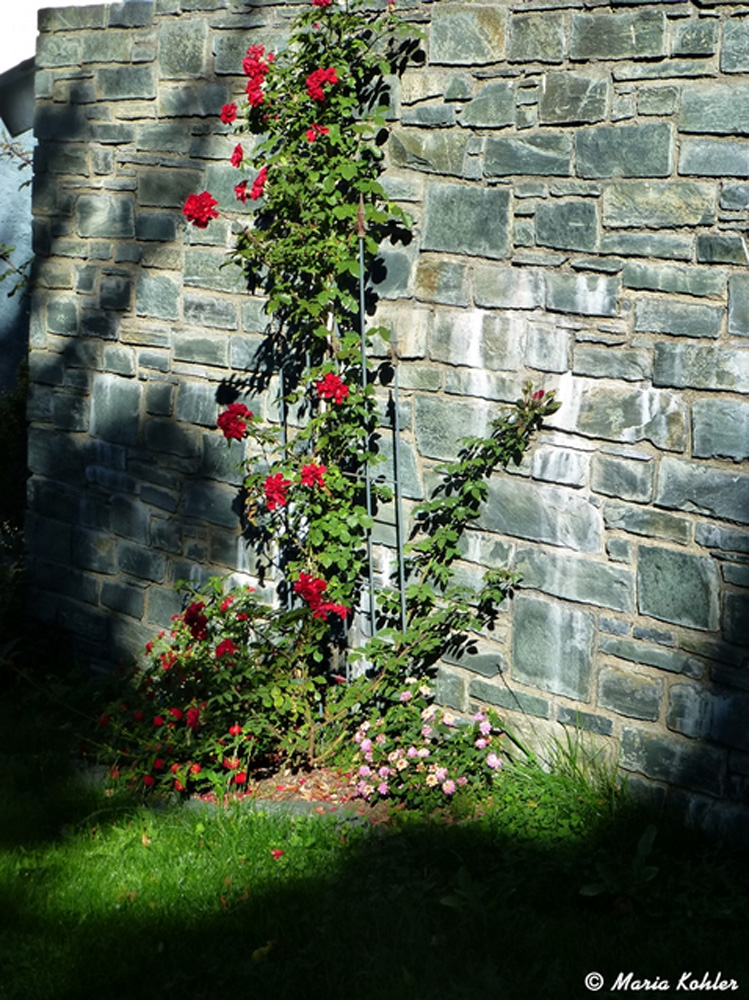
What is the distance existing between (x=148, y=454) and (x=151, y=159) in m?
1.22

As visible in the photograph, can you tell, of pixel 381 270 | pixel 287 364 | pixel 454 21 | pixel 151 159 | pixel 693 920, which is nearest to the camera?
pixel 693 920

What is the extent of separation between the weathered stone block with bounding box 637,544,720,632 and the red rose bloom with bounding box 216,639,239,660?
144 centimetres

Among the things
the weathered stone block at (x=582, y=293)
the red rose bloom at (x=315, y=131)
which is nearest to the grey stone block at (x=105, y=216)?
the red rose bloom at (x=315, y=131)

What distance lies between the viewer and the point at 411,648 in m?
4.07

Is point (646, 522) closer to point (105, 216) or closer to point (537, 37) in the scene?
point (537, 37)

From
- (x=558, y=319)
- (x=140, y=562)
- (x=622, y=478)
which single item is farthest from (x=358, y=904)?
(x=140, y=562)

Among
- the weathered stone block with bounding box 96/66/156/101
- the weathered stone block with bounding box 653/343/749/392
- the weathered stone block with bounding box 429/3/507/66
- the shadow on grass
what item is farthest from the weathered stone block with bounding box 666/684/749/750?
the weathered stone block with bounding box 96/66/156/101

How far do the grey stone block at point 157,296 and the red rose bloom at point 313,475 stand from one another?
3.75ft

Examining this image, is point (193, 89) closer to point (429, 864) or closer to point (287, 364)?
point (287, 364)

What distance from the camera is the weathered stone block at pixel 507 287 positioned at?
3740 millimetres

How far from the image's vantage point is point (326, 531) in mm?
4266

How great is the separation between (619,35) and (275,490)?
1.83 m

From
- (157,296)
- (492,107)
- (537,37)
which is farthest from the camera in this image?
(157,296)

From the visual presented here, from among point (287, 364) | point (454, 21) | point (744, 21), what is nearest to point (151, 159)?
point (287, 364)
